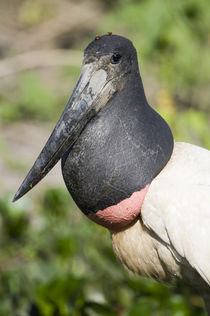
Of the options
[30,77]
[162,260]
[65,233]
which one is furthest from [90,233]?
[30,77]

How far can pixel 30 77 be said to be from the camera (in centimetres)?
709

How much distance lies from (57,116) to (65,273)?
3479 mm

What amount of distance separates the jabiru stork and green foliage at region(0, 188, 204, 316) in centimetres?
69

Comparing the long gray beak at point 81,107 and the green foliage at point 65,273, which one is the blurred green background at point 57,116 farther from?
the long gray beak at point 81,107

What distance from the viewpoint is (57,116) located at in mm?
6938

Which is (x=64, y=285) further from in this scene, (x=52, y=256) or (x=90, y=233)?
(x=90, y=233)

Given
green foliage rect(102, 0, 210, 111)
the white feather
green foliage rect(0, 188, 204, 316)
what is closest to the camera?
the white feather

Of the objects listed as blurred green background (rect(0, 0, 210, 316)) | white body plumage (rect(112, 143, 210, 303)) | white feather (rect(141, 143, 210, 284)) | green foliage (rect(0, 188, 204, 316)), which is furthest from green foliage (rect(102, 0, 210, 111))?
white feather (rect(141, 143, 210, 284))

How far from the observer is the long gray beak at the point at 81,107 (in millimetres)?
2473

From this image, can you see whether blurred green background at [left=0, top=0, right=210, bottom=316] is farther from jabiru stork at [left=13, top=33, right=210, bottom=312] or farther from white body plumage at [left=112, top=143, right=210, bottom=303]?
jabiru stork at [left=13, top=33, right=210, bottom=312]

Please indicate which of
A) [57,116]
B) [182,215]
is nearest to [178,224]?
[182,215]

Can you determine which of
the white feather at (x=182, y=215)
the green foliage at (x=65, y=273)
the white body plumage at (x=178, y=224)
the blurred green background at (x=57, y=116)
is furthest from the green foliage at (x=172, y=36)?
the white feather at (x=182, y=215)

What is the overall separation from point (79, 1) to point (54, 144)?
6.75 meters

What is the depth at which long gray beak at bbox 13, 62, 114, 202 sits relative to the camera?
247 cm
